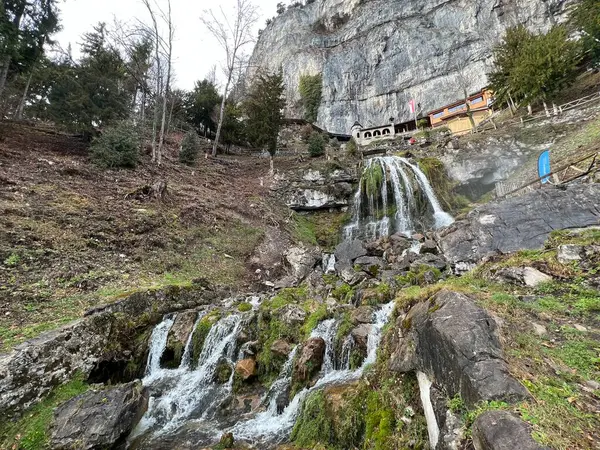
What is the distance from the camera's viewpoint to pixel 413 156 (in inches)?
910

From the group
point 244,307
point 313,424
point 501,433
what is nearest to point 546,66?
point 244,307

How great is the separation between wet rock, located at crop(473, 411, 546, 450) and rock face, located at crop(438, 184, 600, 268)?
7.30 m

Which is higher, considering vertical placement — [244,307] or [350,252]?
[350,252]

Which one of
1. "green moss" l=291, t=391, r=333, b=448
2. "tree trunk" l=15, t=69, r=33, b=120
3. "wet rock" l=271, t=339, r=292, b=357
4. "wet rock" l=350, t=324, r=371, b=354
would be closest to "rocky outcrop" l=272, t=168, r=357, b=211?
"wet rock" l=271, t=339, r=292, b=357

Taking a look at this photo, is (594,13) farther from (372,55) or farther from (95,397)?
(95,397)

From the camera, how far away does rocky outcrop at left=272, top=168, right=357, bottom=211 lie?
20.7 metres

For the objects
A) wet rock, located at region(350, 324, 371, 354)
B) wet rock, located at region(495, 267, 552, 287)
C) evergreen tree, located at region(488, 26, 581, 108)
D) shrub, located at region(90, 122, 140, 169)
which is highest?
evergreen tree, located at region(488, 26, 581, 108)

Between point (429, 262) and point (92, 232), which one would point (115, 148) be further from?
point (429, 262)

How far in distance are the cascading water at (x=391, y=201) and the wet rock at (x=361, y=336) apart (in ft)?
37.9

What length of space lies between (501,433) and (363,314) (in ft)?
14.8

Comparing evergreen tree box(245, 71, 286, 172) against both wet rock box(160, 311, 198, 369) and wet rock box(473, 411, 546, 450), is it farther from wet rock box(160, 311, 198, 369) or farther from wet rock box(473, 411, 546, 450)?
wet rock box(473, 411, 546, 450)

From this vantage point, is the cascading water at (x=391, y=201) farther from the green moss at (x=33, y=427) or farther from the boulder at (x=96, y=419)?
the green moss at (x=33, y=427)

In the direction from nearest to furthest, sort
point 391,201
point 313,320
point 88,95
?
point 313,320 < point 88,95 < point 391,201

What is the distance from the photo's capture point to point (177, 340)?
312 inches
